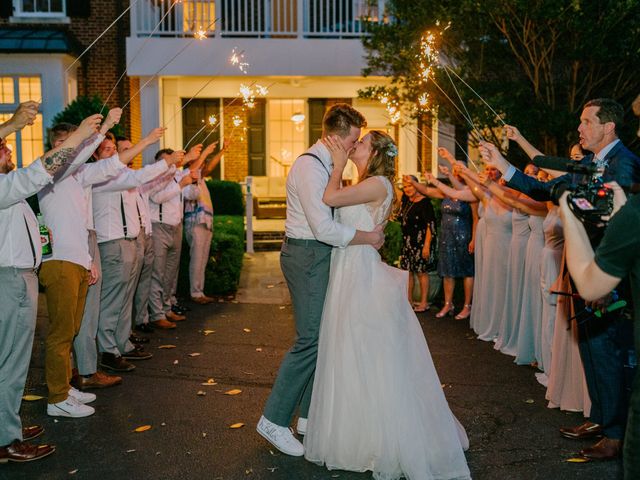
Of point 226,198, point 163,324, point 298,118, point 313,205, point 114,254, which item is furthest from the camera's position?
point 298,118

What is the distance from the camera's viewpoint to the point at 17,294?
15.9 ft

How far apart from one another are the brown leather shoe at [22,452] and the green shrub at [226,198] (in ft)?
39.6

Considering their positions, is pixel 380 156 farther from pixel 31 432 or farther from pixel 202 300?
pixel 202 300

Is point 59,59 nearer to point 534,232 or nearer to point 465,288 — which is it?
point 465,288

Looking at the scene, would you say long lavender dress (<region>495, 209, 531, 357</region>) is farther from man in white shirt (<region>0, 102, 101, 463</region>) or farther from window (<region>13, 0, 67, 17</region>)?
window (<region>13, 0, 67, 17</region>)

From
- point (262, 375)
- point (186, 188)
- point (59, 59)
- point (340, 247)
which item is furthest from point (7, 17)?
point (340, 247)

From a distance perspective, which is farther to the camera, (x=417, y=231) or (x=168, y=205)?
(x=417, y=231)

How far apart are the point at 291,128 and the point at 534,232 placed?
493 inches

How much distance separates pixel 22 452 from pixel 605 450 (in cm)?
392

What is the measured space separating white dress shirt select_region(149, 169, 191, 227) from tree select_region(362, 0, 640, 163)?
4066mm

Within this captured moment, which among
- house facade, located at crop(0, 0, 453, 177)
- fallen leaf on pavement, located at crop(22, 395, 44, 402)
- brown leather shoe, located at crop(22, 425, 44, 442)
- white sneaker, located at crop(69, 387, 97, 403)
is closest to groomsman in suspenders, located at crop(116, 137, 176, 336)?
fallen leaf on pavement, located at crop(22, 395, 44, 402)

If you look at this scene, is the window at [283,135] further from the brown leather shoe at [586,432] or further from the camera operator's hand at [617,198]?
the camera operator's hand at [617,198]

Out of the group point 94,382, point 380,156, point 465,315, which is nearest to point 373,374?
point 380,156

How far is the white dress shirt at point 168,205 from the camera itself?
30.1ft
